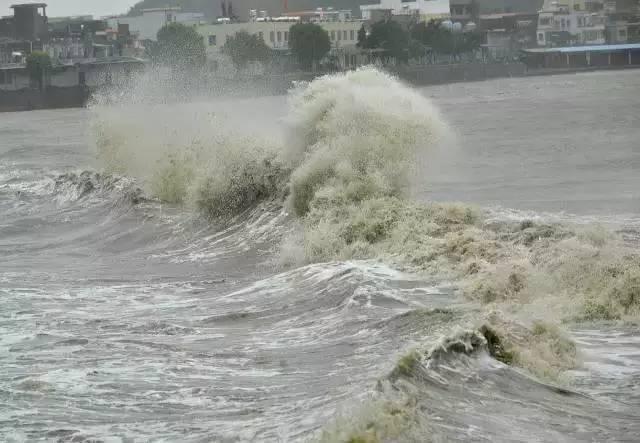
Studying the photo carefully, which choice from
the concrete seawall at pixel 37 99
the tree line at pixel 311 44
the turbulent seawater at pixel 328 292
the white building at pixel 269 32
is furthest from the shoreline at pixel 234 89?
the turbulent seawater at pixel 328 292

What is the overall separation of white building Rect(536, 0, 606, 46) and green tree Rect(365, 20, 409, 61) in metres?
24.8

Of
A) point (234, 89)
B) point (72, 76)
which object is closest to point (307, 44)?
point (234, 89)

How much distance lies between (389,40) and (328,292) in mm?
96154

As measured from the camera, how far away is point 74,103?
3489 inches

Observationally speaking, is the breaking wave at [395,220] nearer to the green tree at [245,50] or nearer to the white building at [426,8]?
the green tree at [245,50]

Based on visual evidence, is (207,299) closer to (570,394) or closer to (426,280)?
(426,280)

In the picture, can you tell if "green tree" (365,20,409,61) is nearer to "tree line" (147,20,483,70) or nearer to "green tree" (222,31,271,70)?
"tree line" (147,20,483,70)

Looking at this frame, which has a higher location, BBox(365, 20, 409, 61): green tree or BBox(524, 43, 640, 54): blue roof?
BBox(365, 20, 409, 61): green tree

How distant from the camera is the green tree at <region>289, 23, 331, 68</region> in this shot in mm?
99250

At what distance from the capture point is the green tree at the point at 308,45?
99.2m

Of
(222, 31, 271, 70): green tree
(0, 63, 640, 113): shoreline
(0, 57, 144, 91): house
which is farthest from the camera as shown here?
(222, 31, 271, 70): green tree

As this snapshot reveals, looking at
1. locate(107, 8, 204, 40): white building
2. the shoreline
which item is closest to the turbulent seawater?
the shoreline

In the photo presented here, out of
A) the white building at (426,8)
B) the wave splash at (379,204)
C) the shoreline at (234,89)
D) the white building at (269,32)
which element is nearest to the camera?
the wave splash at (379,204)

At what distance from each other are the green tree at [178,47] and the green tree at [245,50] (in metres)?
2.26
